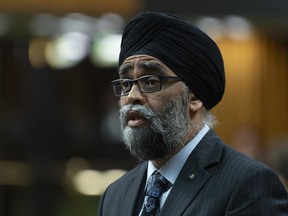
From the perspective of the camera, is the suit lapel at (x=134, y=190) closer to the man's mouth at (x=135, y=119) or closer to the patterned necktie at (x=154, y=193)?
the patterned necktie at (x=154, y=193)

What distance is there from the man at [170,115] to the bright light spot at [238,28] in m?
6.36

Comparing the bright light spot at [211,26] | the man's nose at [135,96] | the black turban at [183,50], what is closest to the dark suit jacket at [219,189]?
the black turban at [183,50]

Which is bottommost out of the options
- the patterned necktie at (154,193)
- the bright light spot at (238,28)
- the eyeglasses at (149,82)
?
the bright light spot at (238,28)

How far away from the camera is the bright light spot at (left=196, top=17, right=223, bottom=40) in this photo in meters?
10.9

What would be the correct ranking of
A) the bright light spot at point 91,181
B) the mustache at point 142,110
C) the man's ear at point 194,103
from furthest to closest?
the bright light spot at point 91,181, the man's ear at point 194,103, the mustache at point 142,110

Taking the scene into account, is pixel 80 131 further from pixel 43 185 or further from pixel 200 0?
pixel 200 0

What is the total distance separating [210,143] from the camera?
14.6 feet

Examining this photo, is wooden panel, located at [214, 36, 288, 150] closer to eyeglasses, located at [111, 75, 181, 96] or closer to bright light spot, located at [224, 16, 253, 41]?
bright light spot, located at [224, 16, 253, 41]

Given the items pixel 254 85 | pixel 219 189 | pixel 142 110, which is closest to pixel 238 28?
pixel 254 85

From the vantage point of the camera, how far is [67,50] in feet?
36.6

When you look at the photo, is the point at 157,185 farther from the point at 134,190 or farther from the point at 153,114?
the point at 153,114

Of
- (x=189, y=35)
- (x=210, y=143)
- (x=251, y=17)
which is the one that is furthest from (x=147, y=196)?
(x=251, y=17)

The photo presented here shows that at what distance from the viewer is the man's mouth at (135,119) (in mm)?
4418

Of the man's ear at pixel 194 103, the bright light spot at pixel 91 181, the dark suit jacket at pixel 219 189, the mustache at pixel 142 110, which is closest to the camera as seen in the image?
the dark suit jacket at pixel 219 189
